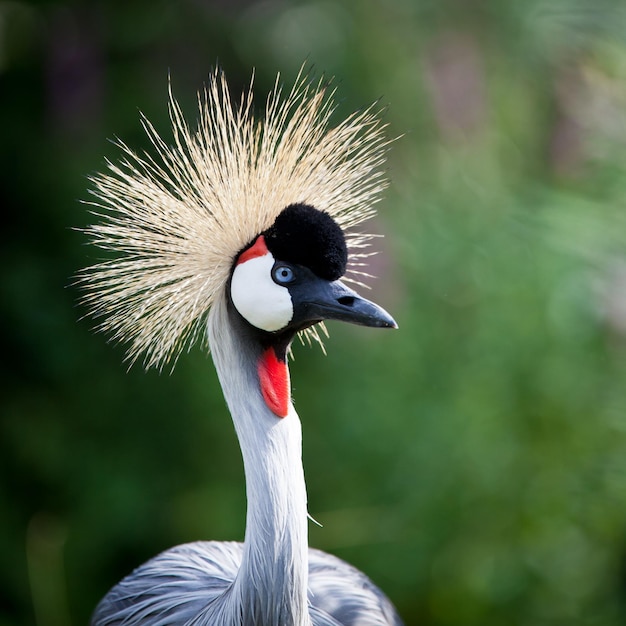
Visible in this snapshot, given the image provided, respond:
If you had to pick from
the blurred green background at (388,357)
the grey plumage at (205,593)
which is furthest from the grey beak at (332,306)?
the blurred green background at (388,357)

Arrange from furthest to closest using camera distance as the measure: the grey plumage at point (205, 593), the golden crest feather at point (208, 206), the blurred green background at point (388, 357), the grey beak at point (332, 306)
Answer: the blurred green background at point (388, 357), the grey plumage at point (205, 593), the golden crest feather at point (208, 206), the grey beak at point (332, 306)

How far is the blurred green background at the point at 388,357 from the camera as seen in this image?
7.22 feet

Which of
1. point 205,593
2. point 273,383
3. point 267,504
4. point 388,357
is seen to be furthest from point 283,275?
point 388,357

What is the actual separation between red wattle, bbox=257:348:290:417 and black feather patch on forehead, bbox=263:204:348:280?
0.13m

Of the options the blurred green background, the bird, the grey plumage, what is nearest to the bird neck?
the bird

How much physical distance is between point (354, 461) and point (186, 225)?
1104 mm

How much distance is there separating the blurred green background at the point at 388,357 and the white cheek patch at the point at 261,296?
100 cm

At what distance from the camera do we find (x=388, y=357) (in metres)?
2.24

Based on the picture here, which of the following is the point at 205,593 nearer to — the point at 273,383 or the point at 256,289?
the point at 273,383

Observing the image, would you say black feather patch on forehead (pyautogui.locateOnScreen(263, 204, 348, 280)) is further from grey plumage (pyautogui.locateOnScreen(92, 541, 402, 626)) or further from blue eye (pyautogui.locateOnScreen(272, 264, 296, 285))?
grey plumage (pyautogui.locateOnScreen(92, 541, 402, 626))

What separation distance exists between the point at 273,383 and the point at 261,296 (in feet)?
0.37

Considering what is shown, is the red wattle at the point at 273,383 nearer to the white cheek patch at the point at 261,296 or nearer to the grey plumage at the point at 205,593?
the white cheek patch at the point at 261,296

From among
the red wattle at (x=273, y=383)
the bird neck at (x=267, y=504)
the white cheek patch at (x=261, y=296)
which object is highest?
the white cheek patch at (x=261, y=296)

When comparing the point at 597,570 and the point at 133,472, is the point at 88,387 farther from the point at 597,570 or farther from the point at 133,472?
the point at 597,570
